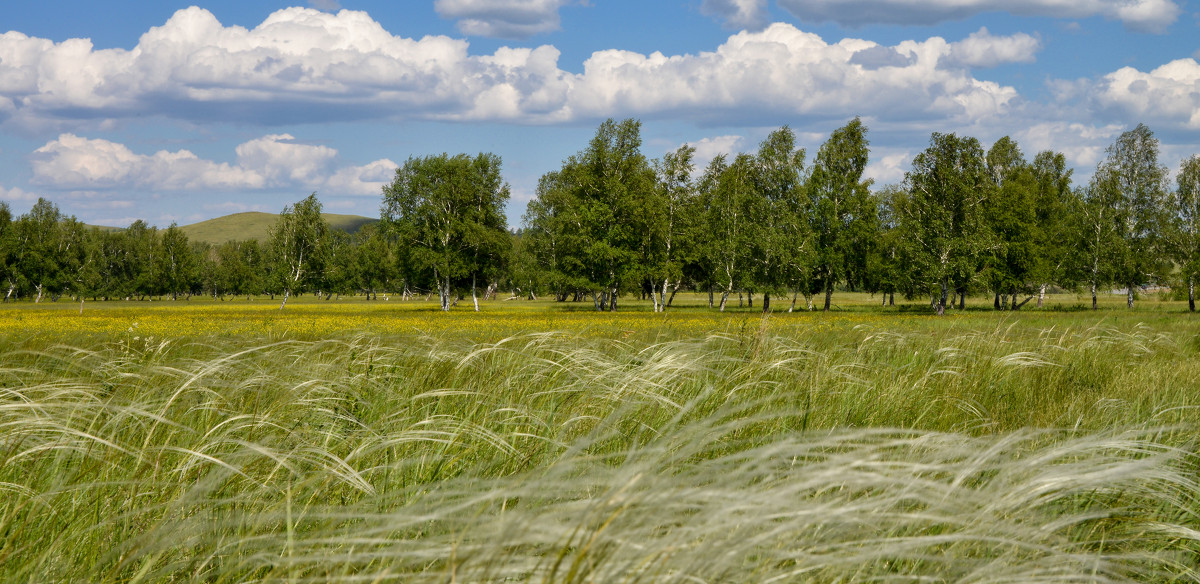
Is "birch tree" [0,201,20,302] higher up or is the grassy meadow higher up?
"birch tree" [0,201,20,302]

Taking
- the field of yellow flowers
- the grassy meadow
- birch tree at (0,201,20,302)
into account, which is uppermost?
birch tree at (0,201,20,302)

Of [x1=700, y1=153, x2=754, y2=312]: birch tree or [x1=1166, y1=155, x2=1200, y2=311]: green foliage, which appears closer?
[x1=1166, y1=155, x2=1200, y2=311]: green foliage

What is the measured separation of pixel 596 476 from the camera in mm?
2580

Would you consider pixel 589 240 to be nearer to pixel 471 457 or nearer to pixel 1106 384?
pixel 1106 384

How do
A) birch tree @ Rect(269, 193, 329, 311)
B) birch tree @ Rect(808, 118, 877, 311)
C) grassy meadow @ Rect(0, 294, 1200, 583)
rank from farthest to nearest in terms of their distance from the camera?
birch tree @ Rect(269, 193, 329, 311)
birch tree @ Rect(808, 118, 877, 311)
grassy meadow @ Rect(0, 294, 1200, 583)

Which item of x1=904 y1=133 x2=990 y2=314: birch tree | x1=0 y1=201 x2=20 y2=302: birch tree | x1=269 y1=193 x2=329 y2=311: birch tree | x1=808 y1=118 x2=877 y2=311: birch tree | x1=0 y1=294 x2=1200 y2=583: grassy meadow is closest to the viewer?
x1=0 y1=294 x2=1200 y2=583: grassy meadow

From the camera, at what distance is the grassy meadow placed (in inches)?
71.9

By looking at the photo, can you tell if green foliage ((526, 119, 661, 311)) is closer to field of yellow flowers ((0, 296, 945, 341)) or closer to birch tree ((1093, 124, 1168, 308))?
field of yellow flowers ((0, 296, 945, 341))

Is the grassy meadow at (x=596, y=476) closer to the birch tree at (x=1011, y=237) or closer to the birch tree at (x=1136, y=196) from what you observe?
the birch tree at (x=1011, y=237)

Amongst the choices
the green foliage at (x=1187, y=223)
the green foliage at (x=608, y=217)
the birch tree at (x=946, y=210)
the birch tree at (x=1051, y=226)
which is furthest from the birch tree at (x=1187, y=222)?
the green foliage at (x=608, y=217)

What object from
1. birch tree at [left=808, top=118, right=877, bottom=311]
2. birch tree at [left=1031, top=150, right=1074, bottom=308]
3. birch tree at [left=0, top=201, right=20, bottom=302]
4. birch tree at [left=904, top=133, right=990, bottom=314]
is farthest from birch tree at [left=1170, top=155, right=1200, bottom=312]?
birch tree at [left=0, top=201, right=20, bottom=302]

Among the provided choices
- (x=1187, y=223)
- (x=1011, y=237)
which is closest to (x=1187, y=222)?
(x=1187, y=223)

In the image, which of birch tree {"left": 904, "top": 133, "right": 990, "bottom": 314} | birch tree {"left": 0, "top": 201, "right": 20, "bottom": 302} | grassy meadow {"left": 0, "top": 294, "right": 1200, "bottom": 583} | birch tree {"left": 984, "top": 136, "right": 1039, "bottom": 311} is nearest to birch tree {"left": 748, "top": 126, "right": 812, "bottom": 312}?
birch tree {"left": 904, "top": 133, "right": 990, "bottom": 314}

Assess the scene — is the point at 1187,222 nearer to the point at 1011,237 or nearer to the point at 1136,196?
the point at 1136,196
